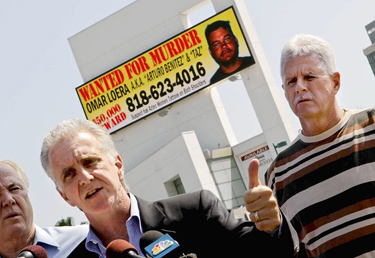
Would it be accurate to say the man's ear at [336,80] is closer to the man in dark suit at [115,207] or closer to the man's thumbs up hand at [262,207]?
the man in dark suit at [115,207]

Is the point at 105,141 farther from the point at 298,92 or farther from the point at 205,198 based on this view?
the point at 298,92

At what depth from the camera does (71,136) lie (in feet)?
13.5

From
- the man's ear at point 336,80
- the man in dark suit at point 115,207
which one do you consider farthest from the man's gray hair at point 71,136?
the man's ear at point 336,80

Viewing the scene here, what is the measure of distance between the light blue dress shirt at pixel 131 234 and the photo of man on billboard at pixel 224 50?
3041cm

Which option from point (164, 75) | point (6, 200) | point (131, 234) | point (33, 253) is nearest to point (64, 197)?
point (131, 234)

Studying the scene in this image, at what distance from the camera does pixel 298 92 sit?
477 centimetres

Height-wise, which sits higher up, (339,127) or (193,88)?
(193,88)

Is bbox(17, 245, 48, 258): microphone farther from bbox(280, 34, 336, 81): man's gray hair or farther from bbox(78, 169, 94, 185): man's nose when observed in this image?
bbox(280, 34, 336, 81): man's gray hair

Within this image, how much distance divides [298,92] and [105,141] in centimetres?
137

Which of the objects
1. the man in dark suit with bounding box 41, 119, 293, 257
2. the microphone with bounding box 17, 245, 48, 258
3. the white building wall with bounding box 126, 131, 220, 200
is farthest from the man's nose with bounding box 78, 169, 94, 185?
the white building wall with bounding box 126, 131, 220, 200

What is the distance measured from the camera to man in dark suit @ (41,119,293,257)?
12.6 feet

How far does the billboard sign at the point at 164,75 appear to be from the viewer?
34531mm

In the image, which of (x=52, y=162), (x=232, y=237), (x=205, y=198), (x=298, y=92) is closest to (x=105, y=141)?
(x=52, y=162)

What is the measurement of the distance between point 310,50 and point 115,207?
5.93 feet
